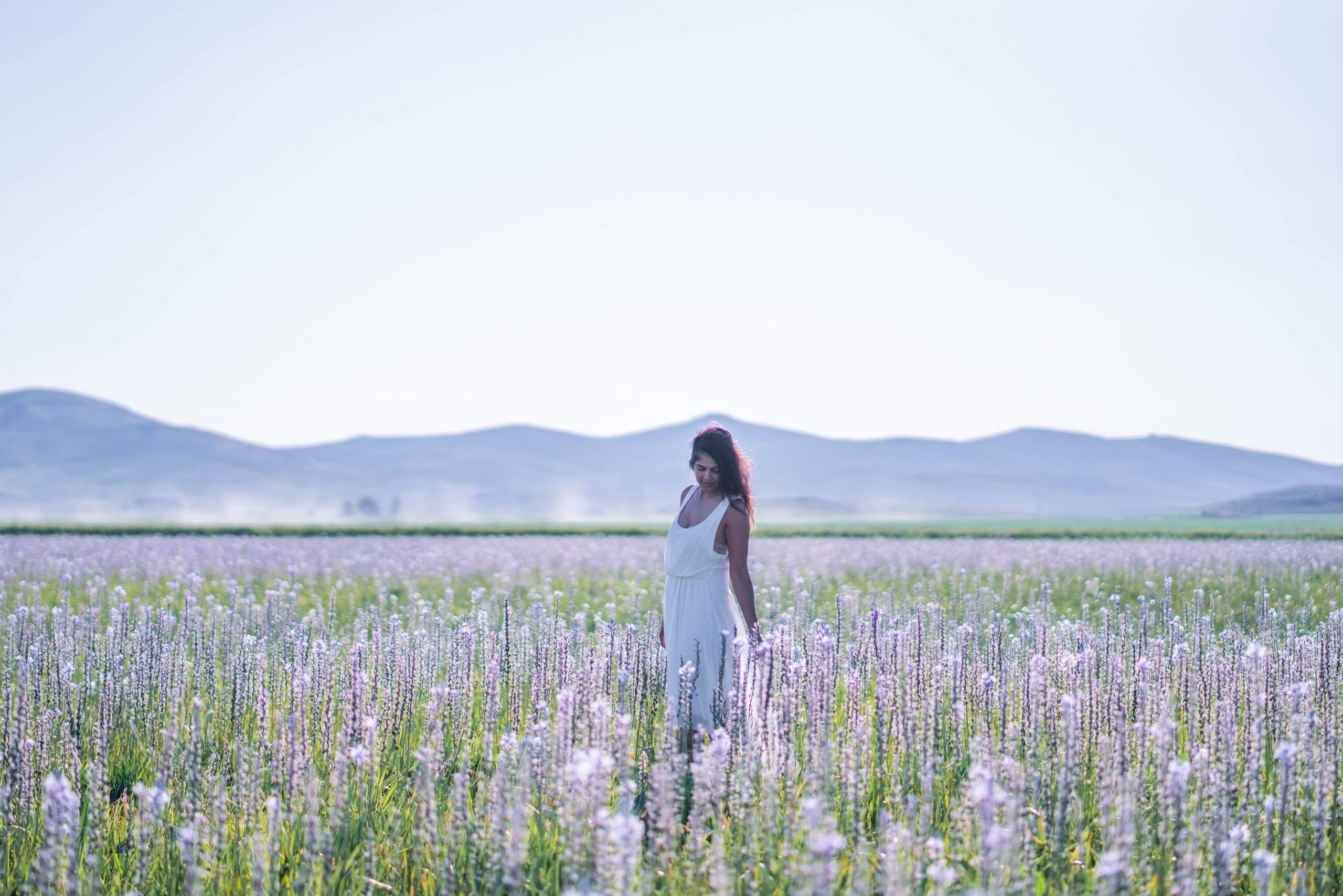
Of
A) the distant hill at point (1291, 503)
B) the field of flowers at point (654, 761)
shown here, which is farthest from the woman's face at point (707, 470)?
the distant hill at point (1291, 503)

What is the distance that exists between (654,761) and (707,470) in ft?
5.40

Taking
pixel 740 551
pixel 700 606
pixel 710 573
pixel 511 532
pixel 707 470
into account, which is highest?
pixel 707 470

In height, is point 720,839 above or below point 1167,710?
below

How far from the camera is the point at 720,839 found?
296 centimetres

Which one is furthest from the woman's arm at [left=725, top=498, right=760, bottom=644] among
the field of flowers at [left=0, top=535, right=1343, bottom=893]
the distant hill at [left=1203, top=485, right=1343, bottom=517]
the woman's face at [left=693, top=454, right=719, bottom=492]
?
the distant hill at [left=1203, top=485, right=1343, bottom=517]

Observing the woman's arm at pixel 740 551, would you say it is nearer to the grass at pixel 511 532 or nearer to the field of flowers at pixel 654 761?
Result: the field of flowers at pixel 654 761

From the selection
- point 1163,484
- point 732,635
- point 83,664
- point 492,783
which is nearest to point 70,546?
point 83,664

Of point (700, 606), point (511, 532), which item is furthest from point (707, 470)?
point (511, 532)

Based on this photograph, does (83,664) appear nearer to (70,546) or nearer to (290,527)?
(70,546)

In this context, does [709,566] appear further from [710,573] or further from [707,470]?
[707,470]

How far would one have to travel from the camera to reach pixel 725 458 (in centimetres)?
553

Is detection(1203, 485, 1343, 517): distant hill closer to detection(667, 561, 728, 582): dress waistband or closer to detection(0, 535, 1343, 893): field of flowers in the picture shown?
detection(0, 535, 1343, 893): field of flowers

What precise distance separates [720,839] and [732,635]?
7.58 feet

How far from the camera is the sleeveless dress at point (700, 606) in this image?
5.36m
